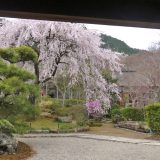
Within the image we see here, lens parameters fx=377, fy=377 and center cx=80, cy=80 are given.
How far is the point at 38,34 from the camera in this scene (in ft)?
36.1

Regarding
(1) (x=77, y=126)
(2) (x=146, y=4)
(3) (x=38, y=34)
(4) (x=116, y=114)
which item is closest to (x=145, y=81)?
(4) (x=116, y=114)

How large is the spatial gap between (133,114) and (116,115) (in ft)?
2.31

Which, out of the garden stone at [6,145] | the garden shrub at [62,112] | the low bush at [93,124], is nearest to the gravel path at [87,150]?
the garden stone at [6,145]

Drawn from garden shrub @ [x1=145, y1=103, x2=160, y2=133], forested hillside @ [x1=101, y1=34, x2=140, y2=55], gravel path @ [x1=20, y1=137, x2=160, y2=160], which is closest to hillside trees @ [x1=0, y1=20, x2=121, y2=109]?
garden shrub @ [x1=145, y1=103, x2=160, y2=133]

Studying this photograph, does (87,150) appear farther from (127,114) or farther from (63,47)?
(127,114)

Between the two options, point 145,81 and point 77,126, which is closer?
point 77,126

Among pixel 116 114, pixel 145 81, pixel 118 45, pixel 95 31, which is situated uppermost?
pixel 118 45

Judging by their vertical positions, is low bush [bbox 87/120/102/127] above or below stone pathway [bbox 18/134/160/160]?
above

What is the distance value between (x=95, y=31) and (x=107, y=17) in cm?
1039

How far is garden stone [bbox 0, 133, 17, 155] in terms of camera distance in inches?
274

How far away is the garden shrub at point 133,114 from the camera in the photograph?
535 inches

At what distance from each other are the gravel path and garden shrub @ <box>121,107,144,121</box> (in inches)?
181

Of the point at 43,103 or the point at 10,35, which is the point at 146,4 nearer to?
the point at 10,35

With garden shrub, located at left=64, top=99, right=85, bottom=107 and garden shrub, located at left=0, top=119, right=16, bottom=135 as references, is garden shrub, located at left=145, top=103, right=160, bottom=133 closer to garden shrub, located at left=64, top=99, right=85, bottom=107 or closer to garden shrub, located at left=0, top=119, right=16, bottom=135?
garden shrub, located at left=64, top=99, right=85, bottom=107
